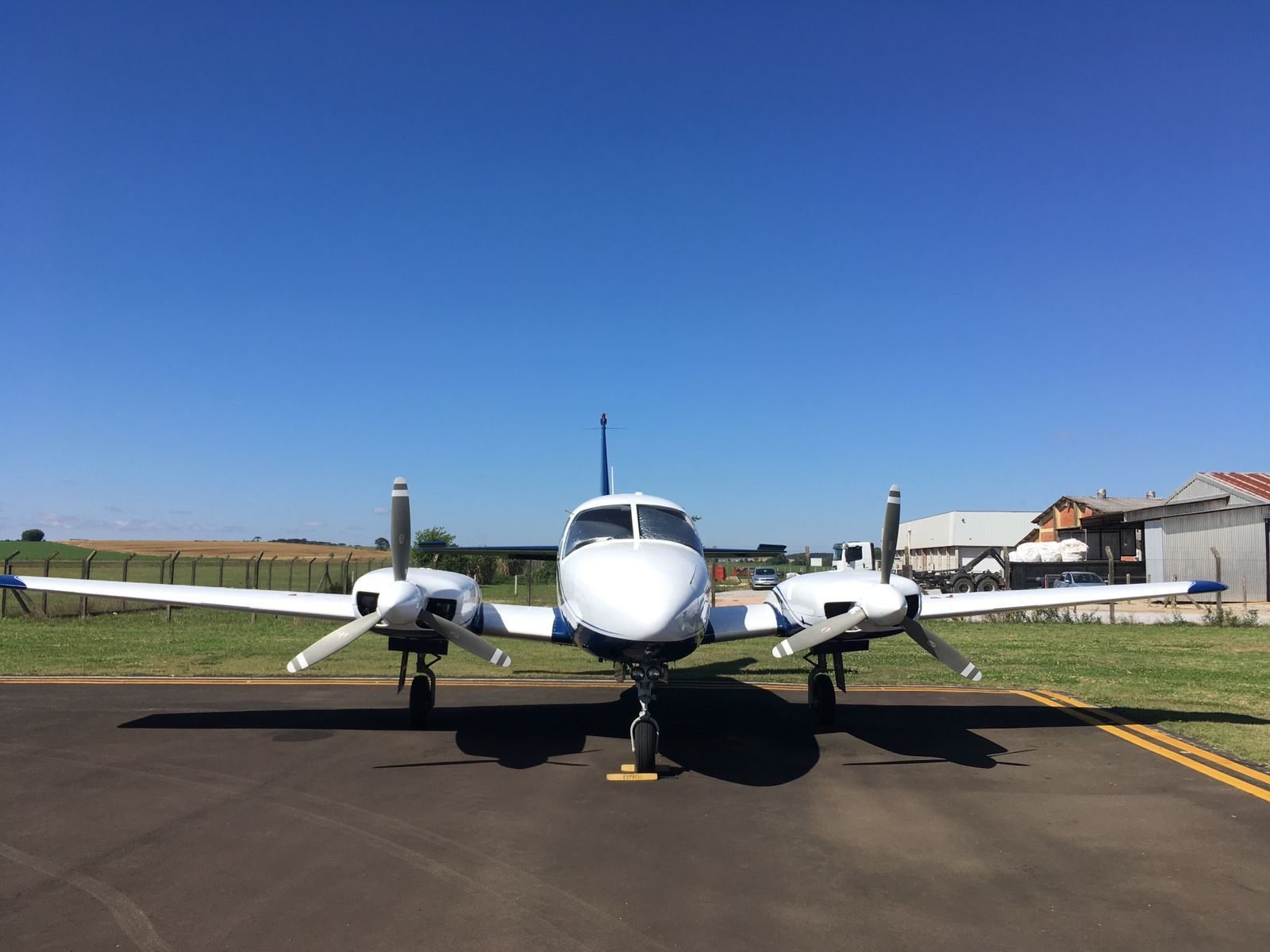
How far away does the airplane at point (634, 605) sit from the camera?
829 cm

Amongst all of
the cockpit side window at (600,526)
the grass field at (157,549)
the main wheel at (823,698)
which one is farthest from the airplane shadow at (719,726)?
the grass field at (157,549)

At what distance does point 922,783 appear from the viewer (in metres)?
8.37

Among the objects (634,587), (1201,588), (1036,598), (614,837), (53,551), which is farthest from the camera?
(53,551)

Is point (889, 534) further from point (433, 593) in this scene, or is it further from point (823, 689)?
point (433, 593)

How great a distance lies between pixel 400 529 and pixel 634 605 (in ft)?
10.3

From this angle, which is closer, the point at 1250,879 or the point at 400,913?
the point at 400,913

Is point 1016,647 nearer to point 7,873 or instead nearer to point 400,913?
point 400,913

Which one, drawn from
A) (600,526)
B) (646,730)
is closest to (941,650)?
(646,730)

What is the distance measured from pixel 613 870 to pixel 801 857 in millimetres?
1437

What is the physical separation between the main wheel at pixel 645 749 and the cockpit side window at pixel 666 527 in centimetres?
227

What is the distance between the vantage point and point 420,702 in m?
10.9

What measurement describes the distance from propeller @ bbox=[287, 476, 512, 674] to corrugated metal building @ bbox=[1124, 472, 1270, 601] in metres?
34.3

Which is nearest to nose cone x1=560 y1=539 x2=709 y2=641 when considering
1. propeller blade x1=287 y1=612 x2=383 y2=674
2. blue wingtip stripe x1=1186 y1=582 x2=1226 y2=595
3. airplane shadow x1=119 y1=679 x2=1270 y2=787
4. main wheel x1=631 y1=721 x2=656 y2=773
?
main wheel x1=631 y1=721 x2=656 y2=773

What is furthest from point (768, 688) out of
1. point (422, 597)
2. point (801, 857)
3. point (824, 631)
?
point (801, 857)
